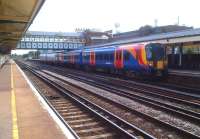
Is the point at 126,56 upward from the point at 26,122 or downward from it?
upward

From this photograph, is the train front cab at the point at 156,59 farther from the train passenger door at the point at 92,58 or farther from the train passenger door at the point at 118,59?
the train passenger door at the point at 92,58

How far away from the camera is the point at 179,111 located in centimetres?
1373

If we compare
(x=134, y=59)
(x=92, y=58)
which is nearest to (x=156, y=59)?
(x=134, y=59)

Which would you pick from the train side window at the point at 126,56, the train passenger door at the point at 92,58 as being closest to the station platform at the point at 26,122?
the train side window at the point at 126,56

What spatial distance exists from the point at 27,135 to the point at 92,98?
918 cm

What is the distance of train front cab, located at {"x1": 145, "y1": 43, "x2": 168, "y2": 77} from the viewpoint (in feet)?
86.0

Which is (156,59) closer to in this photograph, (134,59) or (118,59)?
(134,59)

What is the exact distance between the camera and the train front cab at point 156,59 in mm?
26219

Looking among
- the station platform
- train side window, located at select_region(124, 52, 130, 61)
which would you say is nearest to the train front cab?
train side window, located at select_region(124, 52, 130, 61)

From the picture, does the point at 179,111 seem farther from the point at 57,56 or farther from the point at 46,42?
the point at 46,42

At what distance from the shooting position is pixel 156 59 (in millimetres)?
26469

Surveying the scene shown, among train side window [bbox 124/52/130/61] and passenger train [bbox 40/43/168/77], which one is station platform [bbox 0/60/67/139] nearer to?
passenger train [bbox 40/43/168/77]

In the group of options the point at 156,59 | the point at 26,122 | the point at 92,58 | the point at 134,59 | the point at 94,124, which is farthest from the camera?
the point at 92,58

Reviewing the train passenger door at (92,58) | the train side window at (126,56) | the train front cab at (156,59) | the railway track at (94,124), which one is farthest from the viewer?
the train passenger door at (92,58)
